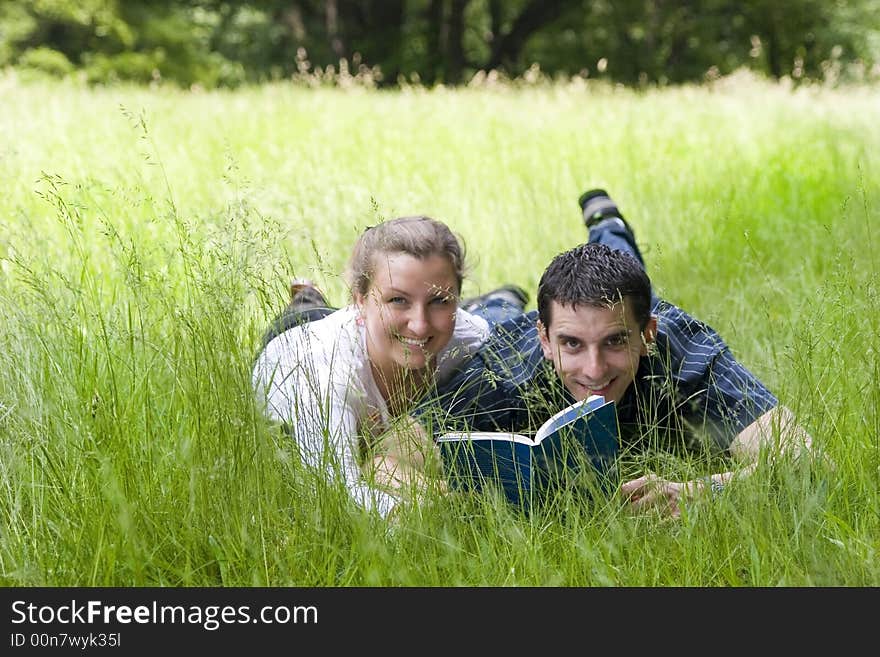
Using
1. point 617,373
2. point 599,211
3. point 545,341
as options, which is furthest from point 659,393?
point 599,211

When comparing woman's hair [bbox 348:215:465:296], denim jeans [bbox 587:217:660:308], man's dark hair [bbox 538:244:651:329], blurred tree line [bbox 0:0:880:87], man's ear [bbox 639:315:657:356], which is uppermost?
blurred tree line [bbox 0:0:880:87]

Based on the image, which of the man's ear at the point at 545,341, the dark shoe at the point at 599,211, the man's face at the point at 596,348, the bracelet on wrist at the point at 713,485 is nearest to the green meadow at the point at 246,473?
the bracelet on wrist at the point at 713,485

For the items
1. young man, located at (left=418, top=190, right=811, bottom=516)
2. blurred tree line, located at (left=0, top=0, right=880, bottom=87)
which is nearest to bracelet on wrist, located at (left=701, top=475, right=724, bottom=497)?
young man, located at (left=418, top=190, right=811, bottom=516)

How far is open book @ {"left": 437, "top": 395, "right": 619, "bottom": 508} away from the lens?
8.34 feet

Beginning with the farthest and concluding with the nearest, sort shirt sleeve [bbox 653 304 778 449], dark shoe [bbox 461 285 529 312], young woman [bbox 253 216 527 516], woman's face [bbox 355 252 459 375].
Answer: dark shoe [bbox 461 285 529 312] → woman's face [bbox 355 252 459 375] → shirt sleeve [bbox 653 304 778 449] → young woman [bbox 253 216 527 516]

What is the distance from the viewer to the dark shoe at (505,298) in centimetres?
484

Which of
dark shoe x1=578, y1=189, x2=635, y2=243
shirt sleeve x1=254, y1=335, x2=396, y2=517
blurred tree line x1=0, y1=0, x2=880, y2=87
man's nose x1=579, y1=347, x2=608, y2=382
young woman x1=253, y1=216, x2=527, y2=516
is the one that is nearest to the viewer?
shirt sleeve x1=254, y1=335, x2=396, y2=517

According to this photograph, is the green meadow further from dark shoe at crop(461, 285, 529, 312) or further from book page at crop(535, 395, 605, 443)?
dark shoe at crop(461, 285, 529, 312)

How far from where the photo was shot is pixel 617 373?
3061mm

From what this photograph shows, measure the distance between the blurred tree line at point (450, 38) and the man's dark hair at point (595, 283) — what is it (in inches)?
747

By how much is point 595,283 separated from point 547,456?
66 cm

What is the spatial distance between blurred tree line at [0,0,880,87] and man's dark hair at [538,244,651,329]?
747 inches

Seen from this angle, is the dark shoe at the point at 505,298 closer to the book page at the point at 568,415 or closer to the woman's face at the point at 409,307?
the woman's face at the point at 409,307

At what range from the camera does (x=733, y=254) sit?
19.1ft
